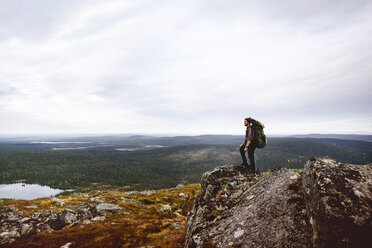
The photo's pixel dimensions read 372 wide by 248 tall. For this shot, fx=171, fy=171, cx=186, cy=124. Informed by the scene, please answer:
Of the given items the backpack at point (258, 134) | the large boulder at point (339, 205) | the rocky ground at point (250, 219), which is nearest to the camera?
the large boulder at point (339, 205)

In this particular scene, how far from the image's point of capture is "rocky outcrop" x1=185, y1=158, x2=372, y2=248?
517 cm

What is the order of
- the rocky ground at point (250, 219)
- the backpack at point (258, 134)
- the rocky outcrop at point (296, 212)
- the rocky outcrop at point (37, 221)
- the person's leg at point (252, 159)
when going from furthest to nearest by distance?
the rocky outcrop at point (37, 221) < the person's leg at point (252, 159) < the backpack at point (258, 134) < the rocky ground at point (250, 219) < the rocky outcrop at point (296, 212)

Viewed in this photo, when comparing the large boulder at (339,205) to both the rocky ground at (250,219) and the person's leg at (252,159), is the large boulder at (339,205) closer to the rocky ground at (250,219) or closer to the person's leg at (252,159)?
the rocky ground at (250,219)

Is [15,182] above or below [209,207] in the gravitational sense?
below

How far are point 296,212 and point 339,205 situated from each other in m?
2.09

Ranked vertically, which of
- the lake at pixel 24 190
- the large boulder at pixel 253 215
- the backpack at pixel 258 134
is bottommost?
the lake at pixel 24 190

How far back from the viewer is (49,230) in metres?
15.7

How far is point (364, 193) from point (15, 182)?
28332cm

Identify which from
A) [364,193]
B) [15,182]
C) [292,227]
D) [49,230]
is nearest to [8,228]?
[49,230]

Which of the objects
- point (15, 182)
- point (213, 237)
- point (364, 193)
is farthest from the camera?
point (15, 182)

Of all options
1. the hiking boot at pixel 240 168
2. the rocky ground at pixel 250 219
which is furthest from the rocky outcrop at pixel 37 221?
the hiking boot at pixel 240 168

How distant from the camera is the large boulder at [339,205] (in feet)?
16.0

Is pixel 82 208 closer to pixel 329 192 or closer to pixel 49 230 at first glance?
pixel 49 230

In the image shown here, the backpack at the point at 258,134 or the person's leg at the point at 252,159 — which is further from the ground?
the backpack at the point at 258,134
